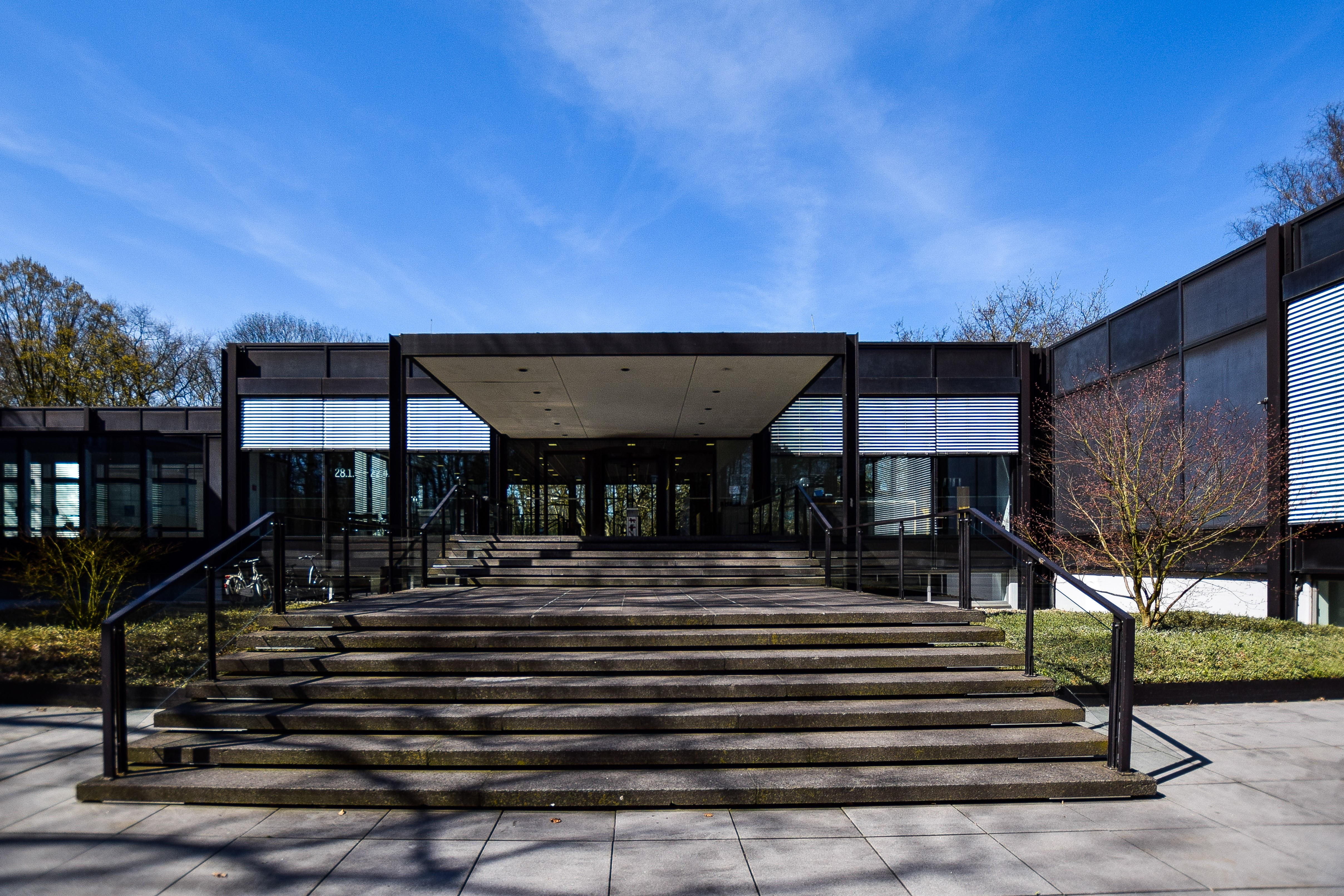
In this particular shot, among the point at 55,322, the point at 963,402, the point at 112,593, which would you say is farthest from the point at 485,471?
the point at 55,322

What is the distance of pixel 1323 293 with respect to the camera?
367 inches

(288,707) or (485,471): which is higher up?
(485,471)

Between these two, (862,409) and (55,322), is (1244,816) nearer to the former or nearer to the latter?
(862,409)

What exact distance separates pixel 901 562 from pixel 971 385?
30.7ft

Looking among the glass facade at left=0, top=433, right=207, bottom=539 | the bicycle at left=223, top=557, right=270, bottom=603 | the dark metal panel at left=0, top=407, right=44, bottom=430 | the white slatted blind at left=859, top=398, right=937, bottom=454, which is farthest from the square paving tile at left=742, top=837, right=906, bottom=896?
the dark metal panel at left=0, top=407, right=44, bottom=430

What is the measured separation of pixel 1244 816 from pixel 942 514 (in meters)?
3.67

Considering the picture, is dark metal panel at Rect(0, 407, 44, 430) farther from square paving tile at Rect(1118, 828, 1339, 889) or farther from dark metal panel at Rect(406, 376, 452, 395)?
square paving tile at Rect(1118, 828, 1339, 889)

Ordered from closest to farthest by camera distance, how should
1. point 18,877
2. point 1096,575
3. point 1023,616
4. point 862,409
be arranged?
point 18,877 < point 1023,616 < point 1096,575 < point 862,409

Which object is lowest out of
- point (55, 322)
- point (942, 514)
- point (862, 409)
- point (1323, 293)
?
point (942, 514)

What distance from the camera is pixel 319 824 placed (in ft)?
13.0

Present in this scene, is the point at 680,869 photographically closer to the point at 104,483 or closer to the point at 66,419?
the point at 104,483

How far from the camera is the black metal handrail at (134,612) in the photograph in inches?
173

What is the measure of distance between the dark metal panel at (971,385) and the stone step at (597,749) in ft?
40.0

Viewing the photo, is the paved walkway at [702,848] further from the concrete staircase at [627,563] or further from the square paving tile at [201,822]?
the concrete staircase at [627,563]
